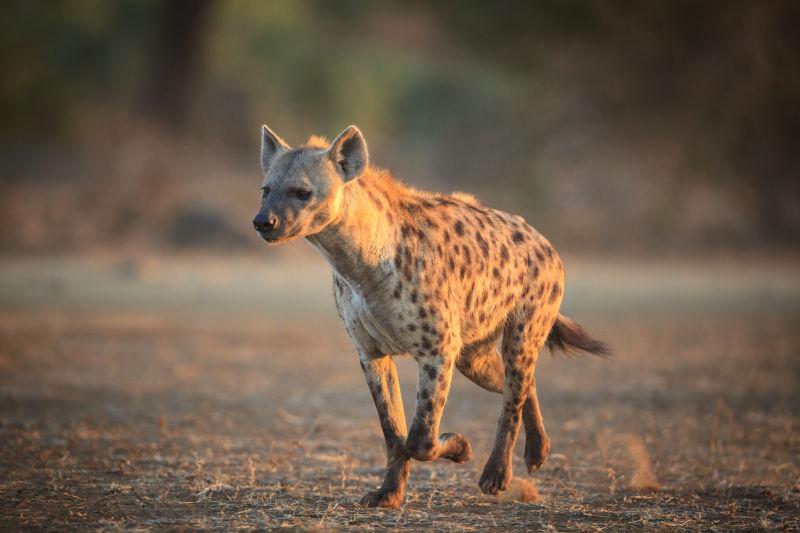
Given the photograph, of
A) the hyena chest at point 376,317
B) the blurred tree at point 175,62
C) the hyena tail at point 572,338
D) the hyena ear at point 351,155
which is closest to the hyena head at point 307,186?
the hyena ear at point 351,155

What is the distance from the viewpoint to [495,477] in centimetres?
466

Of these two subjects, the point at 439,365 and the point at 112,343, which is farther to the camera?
the point at 112,343

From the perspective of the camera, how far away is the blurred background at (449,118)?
15102 millimetres

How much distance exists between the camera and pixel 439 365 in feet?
14.2

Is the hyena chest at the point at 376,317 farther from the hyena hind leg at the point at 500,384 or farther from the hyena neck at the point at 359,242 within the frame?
the hyena hind leg at the point at 500,384

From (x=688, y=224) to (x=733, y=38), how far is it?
3.16 metres

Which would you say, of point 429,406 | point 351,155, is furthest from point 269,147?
point 429,406

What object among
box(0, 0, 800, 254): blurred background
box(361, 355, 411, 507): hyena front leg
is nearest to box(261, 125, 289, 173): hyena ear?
box(361, 355, 411, 507): hyena front leg

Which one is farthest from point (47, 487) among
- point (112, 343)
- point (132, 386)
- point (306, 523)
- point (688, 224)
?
point (688, 224)

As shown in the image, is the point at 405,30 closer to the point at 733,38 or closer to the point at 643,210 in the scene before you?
the point at 643,210

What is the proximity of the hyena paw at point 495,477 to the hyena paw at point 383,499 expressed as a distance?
44cm

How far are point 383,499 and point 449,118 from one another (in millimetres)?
16390

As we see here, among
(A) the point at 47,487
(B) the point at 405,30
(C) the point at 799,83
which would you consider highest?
(B) the point at 405,30

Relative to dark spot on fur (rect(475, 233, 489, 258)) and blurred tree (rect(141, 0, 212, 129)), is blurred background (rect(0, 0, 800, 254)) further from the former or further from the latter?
dark spot on fur (rect(475, 233, 489, 258))
